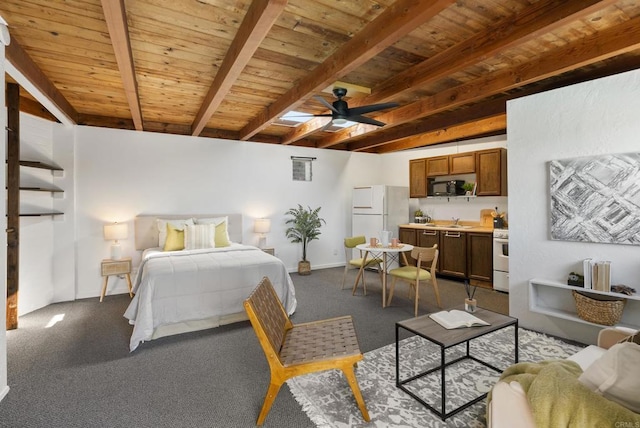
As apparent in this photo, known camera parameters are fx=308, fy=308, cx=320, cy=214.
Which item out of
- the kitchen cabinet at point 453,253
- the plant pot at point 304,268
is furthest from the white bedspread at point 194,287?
the kitchen cabinet at point 453,253

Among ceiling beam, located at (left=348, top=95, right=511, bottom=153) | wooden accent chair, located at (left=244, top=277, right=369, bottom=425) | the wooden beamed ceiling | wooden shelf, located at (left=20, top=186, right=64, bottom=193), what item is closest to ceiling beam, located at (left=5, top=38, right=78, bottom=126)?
the wooden beamed ceiling

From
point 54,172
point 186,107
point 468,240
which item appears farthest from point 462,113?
point 54,172

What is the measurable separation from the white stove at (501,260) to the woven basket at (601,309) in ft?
5.63

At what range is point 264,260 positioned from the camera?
3.65 metres

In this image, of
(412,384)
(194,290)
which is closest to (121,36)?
(194,290)

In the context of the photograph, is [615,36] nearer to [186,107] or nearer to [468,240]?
[468,240]

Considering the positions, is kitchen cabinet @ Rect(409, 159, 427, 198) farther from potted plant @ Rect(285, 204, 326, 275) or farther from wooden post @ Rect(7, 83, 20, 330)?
wooden post @ Rect(7, 83, 20, 330)

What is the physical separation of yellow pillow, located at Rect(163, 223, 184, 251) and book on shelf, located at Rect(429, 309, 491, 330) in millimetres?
3548

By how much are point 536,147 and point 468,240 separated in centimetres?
220

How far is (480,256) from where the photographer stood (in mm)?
4902

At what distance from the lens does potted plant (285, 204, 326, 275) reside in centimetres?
594

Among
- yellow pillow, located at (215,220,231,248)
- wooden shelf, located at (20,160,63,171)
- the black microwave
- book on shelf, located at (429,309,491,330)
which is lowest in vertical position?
book on shelf, located at (429,309,491,330)

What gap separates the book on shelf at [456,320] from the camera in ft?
6.95

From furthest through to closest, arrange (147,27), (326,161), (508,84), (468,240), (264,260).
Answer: (326,161) < (468,240) < (264,260) < (508,84) < (147,27)
